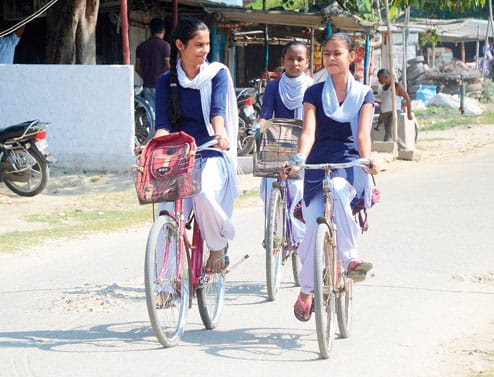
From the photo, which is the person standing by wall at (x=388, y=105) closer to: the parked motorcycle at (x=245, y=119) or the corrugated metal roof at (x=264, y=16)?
the corrugated metal roof at (x=264, y=16)

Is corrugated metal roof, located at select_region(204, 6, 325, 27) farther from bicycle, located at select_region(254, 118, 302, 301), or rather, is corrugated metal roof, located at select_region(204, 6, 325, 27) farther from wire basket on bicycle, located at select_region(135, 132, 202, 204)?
wire basket on bicycle, located at select_region(135, 132, 202, 204)

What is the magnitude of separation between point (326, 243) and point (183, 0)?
13.6 meters

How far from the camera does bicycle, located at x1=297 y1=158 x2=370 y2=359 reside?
17.9ft

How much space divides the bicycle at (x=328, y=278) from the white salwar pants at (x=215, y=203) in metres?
0.66

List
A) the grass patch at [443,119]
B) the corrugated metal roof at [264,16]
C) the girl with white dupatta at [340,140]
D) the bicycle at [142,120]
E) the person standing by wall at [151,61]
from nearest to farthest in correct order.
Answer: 1. the girl with white dupatta at [340,140]
2. the bicycle at [142,120]
3. the person standing by wall at [151,61]
4. the corrugated metal roof at [264,16]
5. the grass patch at [443,119]

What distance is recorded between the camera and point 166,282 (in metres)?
5.78

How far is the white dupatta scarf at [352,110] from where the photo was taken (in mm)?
6027

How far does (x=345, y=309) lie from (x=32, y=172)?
7185 mm

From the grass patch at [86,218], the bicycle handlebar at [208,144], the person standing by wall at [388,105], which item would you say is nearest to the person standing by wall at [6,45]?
the grass patch at [86,218]

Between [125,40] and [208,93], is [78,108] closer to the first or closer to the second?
[125,40]

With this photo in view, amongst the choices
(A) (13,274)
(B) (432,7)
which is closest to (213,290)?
(A) (13,274)

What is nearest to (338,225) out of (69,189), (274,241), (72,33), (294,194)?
(274,241)

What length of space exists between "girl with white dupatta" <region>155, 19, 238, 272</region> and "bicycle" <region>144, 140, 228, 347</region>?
11 cm

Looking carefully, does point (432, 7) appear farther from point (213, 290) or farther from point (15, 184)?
point (213, 290)
